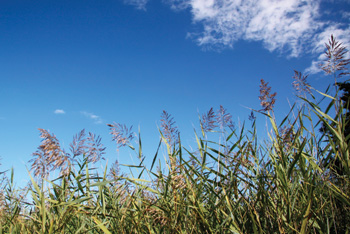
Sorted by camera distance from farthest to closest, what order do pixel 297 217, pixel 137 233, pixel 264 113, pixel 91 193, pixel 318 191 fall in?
pixel 264 113 → pixel 91 193 → pixel 137 233 → pixel 318 191 → pixel 297 217

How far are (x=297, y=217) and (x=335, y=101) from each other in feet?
3.15

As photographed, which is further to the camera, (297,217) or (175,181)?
(175,181)

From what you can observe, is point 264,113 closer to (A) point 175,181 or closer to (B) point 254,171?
(B) point 254,171

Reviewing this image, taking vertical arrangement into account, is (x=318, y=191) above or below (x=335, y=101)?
below

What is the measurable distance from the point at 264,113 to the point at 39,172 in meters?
2.31

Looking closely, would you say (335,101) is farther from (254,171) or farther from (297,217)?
(297,217)

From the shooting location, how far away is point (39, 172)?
2871 mm

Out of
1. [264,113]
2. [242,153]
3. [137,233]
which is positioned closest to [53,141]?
[137,233]

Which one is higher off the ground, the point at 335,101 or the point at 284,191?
the point at 335,101

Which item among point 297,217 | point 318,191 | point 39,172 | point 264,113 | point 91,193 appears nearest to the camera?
point 297,217

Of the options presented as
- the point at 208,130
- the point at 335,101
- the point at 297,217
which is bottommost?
the point at 297,217

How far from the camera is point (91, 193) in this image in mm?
2229

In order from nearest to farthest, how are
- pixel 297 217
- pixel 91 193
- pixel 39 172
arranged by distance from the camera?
pixel 297 217 < pixel 91 193 < pixel 39 172

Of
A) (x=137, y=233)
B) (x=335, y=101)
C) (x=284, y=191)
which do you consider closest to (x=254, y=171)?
(x=284, y=191)
